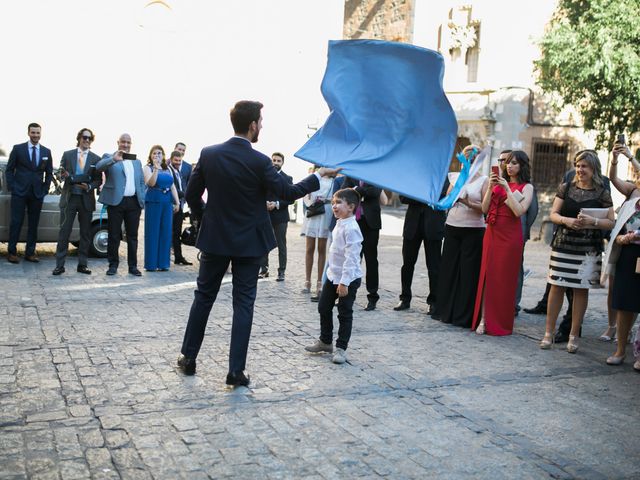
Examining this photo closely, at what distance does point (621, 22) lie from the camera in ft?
71.3

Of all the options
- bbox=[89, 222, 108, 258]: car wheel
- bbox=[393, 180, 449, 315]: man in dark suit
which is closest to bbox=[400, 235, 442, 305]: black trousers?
bbox=[393, 180, 449, 315]: man in dark suit

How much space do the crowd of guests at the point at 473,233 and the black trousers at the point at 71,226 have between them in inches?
0.6

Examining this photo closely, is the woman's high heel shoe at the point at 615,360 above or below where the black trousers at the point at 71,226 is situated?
below

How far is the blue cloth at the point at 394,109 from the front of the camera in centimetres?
646

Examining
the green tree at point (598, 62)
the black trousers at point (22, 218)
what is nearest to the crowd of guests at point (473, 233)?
the black trousers at point (22, 218)

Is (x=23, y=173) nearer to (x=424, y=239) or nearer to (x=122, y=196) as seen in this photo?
(x=122, y=196)

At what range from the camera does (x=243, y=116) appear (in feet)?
18.2

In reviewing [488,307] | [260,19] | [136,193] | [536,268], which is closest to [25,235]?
[136,193]

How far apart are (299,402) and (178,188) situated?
7736 mm

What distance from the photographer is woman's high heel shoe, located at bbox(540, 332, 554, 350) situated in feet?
24.3

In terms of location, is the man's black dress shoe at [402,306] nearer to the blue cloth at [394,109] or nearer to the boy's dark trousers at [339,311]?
the boy's dark trousers at [339,311]

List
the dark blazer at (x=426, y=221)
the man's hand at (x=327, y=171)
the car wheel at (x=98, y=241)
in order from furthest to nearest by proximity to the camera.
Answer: the car wheel at (x=98, y=241)
the dark blazer at (x=426, y=221)
the man's hand at (x=327, y=171)

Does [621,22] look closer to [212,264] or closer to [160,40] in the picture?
[160,40]

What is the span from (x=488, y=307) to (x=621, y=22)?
16706mm
